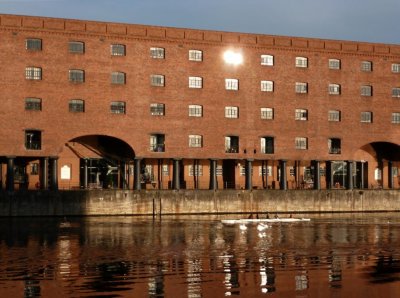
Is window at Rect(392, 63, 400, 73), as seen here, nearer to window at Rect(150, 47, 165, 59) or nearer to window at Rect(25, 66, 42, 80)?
window at Rect(150, 47, 165, 59)

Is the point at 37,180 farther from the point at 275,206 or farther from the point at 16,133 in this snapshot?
the point at 275,206

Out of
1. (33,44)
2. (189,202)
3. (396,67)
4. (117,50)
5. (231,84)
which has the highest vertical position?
(33,44)

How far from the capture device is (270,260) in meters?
40.7

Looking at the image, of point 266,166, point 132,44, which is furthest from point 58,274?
point 266,166

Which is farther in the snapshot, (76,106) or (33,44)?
(76,106)

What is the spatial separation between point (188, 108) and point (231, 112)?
16.8 feet

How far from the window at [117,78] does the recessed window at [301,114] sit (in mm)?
20867

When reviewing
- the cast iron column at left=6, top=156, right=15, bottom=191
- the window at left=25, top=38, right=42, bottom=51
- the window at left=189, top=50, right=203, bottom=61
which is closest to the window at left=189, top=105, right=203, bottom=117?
the window at left=189, top=50, right=203, bottom=61

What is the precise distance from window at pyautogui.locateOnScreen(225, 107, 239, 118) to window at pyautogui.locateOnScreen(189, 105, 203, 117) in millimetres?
3074

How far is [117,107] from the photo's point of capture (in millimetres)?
83062

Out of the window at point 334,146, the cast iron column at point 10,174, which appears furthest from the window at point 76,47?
the window at point 334,146

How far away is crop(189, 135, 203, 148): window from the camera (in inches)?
3396

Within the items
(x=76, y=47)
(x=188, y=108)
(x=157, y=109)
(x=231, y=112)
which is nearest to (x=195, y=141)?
(x=188, y=108)

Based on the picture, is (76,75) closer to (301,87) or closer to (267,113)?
(267,113)
